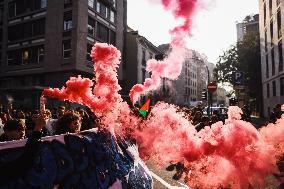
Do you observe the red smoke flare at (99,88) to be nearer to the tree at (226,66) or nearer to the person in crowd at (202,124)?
the person in crowd at (202,124)

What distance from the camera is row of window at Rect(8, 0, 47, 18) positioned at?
34125 mm

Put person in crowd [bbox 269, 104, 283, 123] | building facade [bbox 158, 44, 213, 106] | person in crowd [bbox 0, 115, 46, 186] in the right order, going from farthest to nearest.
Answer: building facade [bbox 158, 44, 213, 106] → person in crowd [bbox 269, 104, 283, 123] → person in crowd [bbox 0, 115, 46, 186]

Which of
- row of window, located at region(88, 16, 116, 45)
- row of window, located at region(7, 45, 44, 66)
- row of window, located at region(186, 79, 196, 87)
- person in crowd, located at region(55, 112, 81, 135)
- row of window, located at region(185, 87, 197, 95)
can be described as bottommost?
person in crowd, located at region(55, 112, 81, 135)

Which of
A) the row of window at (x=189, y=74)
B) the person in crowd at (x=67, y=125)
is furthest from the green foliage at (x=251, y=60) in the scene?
the person in crowd at (x=67, y=125)

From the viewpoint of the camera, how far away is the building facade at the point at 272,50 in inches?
1117

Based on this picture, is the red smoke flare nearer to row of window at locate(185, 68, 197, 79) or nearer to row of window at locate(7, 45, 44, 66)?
row of window at locate(7, 45, 44, 66)

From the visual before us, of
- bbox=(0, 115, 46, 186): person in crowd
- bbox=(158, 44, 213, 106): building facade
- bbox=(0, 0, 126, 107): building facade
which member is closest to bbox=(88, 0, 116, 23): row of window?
bbox=(0, 0, 126, 107): building facade

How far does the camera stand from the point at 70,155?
3.89 metres

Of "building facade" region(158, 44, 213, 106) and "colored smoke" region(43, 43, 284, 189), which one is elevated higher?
"building facade" region(158, 44, 213, 106)

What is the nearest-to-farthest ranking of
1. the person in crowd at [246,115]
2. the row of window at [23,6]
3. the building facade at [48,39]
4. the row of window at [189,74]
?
the person in crowd at [246,115], the building facade at [48,39], the row of window at [23,6], the row of window at [189,74]

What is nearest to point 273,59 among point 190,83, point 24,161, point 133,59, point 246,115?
point 133,59

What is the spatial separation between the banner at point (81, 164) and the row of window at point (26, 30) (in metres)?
31.4

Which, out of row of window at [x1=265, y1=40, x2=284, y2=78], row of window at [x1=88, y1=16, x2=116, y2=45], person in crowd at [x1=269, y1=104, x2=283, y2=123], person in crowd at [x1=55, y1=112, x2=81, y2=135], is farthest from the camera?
row of window at [x1=88, y1=16, x2=116, y2=45]

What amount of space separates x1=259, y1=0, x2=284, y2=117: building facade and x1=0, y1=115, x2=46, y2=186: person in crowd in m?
26.3
